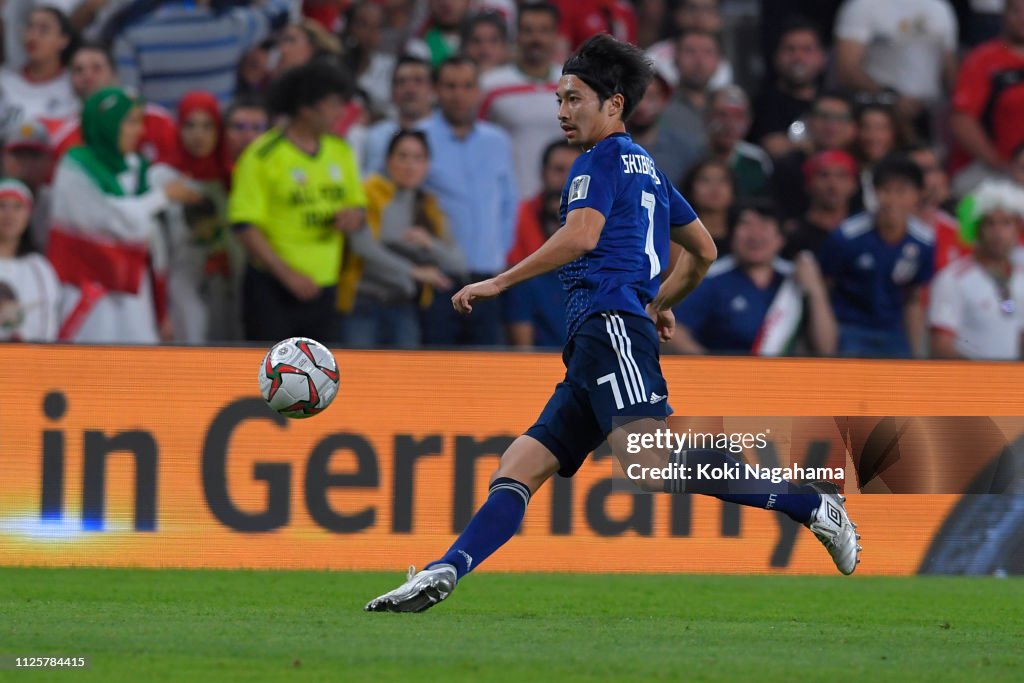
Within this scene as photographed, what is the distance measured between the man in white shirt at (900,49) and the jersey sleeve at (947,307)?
2410 mm

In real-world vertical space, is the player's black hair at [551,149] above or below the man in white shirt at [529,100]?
below

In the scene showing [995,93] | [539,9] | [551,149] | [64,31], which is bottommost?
[551,149]

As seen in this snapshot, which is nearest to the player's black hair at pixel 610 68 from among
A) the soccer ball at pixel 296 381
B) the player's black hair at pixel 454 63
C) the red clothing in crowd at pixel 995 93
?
the soccer ball at pixel 296 381

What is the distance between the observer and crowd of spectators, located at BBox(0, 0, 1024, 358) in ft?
35.5

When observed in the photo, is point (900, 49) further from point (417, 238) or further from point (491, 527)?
point (491, 527)

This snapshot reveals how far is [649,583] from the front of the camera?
916 centimetres

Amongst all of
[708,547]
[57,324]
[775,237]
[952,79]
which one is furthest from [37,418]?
[952,79]

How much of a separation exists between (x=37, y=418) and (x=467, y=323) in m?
2.97

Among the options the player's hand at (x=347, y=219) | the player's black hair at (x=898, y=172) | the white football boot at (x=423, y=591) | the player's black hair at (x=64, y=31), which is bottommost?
the white football boot at (x=423, y=591)

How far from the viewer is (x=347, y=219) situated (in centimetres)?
1084

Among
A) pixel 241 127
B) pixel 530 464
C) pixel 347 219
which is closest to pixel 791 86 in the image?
pixel 347 219

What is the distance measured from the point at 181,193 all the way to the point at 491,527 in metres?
5.33

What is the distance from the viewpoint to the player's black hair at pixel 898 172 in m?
11.6

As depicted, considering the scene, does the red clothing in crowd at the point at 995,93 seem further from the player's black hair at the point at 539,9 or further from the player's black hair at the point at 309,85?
the player's black hair at the point at 309,85
